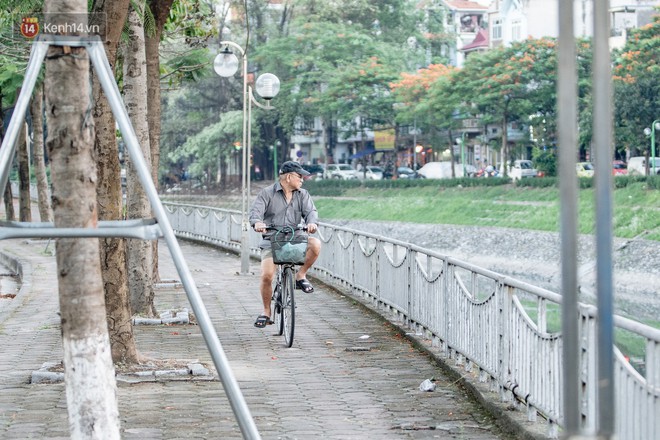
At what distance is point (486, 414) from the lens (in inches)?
347

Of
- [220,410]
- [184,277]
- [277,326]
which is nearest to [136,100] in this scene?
[277,326]

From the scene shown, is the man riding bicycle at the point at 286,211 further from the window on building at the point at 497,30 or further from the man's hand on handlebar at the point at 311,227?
the window on building at the point at 497,30

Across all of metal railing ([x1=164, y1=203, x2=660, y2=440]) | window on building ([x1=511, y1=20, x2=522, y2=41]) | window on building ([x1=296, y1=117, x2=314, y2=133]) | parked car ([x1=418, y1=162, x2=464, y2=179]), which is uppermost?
window on building ([x1=511, y1=20, x2=522, y2=41])

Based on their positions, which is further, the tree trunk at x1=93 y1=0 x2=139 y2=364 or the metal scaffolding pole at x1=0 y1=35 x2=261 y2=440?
the tree trunk at x1=93 y1=0 x2=139 y2=364

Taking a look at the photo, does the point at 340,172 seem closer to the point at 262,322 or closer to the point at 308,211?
the point at 262,322

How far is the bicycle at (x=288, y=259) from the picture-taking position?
12219 mm

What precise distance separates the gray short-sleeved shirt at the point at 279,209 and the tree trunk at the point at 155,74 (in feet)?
10.5

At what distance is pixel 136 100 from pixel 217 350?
27.1 feet

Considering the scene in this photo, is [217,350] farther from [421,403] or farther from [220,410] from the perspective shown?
[421,403]

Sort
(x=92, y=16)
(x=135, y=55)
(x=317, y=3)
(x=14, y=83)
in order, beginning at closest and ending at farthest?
(x=92, y=16), (x=135, y=55), (x=14, y=83), (x=317, y=3)

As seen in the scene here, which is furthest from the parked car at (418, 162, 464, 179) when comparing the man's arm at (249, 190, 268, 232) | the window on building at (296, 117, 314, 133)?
the man's arm at (249, 190, 268, 232)

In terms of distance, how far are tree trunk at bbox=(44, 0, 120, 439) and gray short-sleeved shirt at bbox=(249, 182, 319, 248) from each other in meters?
6.11

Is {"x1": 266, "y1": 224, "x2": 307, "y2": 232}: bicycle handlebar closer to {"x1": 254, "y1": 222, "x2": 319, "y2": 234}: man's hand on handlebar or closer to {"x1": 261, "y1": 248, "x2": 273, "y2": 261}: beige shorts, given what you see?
{"x1": 254, "y1": 222, "x2": 319, "y2": 234}: man's hand on handlebar

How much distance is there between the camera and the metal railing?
6.02m
